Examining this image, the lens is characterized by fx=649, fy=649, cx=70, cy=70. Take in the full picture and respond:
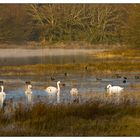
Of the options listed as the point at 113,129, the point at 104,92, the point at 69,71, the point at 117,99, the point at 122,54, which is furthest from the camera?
the point at 122,54

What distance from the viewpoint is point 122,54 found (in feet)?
118

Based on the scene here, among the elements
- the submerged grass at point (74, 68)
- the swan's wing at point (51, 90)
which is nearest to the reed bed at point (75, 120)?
the swan's wing at point (51, 90)

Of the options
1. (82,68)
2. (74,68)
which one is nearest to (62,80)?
(82,68)

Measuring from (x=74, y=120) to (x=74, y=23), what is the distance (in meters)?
A: 23.2

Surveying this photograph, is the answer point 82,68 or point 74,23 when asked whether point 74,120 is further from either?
point 74,23

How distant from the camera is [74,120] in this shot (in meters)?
15.7

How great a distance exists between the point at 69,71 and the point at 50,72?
85 centimetres

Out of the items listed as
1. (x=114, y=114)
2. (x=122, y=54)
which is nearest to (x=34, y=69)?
(x=122, y=54)

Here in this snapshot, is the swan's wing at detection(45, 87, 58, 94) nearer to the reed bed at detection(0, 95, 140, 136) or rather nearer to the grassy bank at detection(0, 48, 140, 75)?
the reed bed at detection(0, 95, 140, 136)

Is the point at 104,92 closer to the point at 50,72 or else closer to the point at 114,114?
the point at 114,114

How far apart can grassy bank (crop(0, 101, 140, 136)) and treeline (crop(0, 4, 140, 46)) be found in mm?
20622

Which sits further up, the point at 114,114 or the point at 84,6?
the point at 84,6

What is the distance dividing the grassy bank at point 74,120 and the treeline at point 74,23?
20.6 meters

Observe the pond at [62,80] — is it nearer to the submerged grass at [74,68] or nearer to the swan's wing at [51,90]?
the swan's wing at [51,90]
